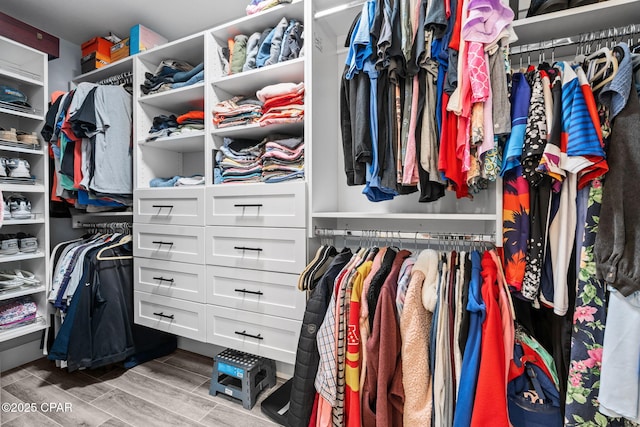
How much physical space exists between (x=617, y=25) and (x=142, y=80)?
254 cm

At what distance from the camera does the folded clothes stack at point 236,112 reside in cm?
174

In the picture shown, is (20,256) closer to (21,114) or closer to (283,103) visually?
(21,114)

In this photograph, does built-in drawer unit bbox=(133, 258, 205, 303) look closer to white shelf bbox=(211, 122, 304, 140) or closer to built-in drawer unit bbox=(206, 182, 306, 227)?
built-in drawer unit bbox=(206, 182, 306, 227)

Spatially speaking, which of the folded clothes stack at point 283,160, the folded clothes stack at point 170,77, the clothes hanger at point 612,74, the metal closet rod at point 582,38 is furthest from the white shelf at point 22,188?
the clothes hanger at point 612,74

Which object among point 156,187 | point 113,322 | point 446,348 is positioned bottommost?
point 113,322

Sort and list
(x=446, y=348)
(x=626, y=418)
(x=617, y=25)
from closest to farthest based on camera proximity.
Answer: (x=626, y=418) < (x=446, y=348) < (x=617, y=25)

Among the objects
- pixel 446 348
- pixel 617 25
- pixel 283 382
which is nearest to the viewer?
pixel 446 348

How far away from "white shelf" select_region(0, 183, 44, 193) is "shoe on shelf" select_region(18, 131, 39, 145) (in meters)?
0.30

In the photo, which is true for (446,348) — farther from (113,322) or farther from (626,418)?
(113,322)

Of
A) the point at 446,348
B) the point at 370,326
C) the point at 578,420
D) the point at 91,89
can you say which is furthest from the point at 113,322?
the point at 578,420

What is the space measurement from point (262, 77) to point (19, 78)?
171cm

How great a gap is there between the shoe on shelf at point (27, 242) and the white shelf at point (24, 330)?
0.49 metres

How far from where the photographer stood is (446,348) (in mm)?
1101

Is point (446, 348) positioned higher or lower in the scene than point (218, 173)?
lower
